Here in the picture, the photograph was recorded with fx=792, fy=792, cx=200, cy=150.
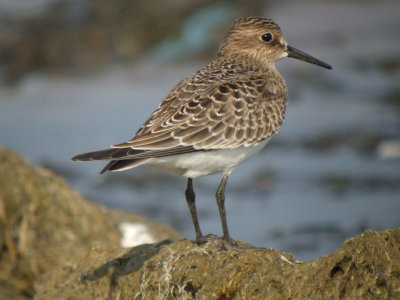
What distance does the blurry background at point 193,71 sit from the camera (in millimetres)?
11602

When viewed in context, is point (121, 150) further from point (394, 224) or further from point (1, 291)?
point (394, 224)

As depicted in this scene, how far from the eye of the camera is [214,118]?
7.16 metres

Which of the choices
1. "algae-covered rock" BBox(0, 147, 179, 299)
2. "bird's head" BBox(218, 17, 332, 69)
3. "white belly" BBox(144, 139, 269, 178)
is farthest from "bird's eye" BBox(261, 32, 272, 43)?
"algae-covered rock" BBox(0, 147, 179, 299)

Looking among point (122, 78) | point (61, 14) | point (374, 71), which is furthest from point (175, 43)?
point (374, 71)

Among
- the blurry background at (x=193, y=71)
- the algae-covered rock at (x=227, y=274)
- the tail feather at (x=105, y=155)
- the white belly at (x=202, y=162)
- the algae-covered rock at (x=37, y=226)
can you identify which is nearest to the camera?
the algae-covered rock at (x=227, y=274)

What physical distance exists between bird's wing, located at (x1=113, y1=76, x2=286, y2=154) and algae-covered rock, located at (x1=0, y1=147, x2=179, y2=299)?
192 centimetres

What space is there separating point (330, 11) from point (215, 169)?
38.3 feet

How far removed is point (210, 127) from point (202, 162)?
34cm

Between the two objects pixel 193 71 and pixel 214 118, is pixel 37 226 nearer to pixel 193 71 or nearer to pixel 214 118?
pixel 214 118

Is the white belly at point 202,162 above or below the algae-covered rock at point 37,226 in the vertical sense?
above

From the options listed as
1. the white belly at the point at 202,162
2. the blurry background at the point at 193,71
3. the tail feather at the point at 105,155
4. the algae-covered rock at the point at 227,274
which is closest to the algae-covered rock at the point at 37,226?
the algae-covered rock at the point at 227,274

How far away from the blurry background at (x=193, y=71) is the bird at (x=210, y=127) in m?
3.25

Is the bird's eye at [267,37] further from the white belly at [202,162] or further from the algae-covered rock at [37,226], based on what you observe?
the algae-covered rock at [37,226]

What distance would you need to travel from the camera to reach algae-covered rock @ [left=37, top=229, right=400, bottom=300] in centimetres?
522
